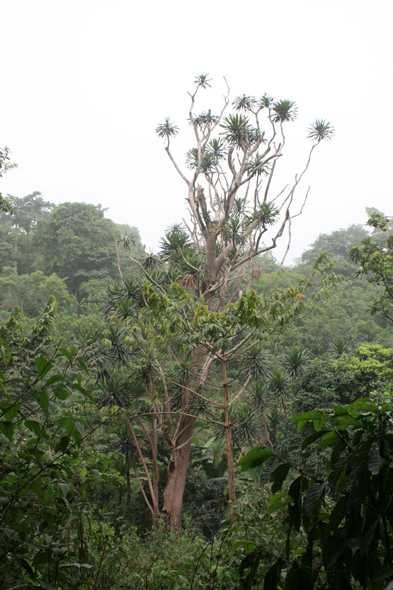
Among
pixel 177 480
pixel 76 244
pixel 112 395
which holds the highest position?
pixel 76 244

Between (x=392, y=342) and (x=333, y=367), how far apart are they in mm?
11093

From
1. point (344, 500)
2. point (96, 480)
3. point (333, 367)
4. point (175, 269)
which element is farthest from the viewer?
point (333, 367)

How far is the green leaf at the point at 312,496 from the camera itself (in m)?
0.65

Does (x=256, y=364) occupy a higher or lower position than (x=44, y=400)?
lower

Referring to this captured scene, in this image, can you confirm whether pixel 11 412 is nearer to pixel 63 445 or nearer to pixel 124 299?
pixel 63 445

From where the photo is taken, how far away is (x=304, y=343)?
20.1 m

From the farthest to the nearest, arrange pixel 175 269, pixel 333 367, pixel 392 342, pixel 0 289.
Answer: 1. pixel 0 289
2. pixel 392 342
3. pixel 333 367
4. pixel 175 269

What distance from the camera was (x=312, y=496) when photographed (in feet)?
2.18

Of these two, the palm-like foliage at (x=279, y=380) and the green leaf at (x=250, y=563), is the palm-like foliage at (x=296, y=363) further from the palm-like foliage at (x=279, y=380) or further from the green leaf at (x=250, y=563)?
the green leaf at (x=250, y=563)

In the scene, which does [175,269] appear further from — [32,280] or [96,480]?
[32,280]

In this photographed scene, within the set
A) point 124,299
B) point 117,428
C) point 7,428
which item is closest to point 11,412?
point 7,428

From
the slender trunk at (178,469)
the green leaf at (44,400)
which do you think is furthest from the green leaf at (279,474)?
the slender trunk at (178,469)

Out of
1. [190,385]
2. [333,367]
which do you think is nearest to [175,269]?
[190,385]

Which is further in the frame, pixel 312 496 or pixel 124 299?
pixel 124 299
